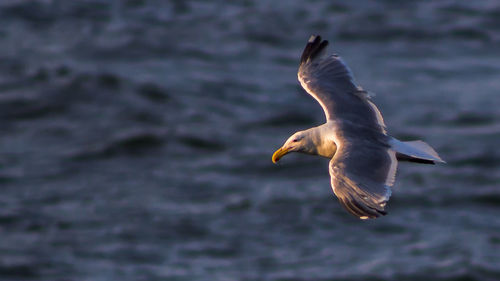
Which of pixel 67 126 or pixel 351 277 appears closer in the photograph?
pixel 351 277

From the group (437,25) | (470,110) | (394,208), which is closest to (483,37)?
(437,25)

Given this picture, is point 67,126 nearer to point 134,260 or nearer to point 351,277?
point 134,260

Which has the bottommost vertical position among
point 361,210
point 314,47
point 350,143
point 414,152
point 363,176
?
point 361,210

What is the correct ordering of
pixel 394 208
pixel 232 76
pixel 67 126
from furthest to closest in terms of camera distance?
1. pixel 232 76
2. pixel 67 126
3. pixel 394 208

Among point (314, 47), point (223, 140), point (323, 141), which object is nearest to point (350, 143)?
point (323, 141)

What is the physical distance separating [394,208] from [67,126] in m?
7.21

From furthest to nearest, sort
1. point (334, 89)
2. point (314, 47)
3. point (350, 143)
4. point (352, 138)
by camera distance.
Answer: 1. point (314, 47)
2. point (334, 89)
3. point (352, 138)
4. point (350, 143)

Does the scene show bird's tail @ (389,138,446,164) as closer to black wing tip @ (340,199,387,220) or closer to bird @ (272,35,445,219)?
bird @ (272,35,445,219)

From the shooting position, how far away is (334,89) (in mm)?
9781

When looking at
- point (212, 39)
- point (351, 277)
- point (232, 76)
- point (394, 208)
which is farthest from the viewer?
point (212, 39)

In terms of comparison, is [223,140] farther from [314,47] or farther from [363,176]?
[363,176]

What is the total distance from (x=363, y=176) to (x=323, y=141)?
3.44 ft

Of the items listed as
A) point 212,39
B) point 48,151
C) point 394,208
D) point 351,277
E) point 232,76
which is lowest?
point 351,277

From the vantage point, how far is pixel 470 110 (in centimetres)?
2100
